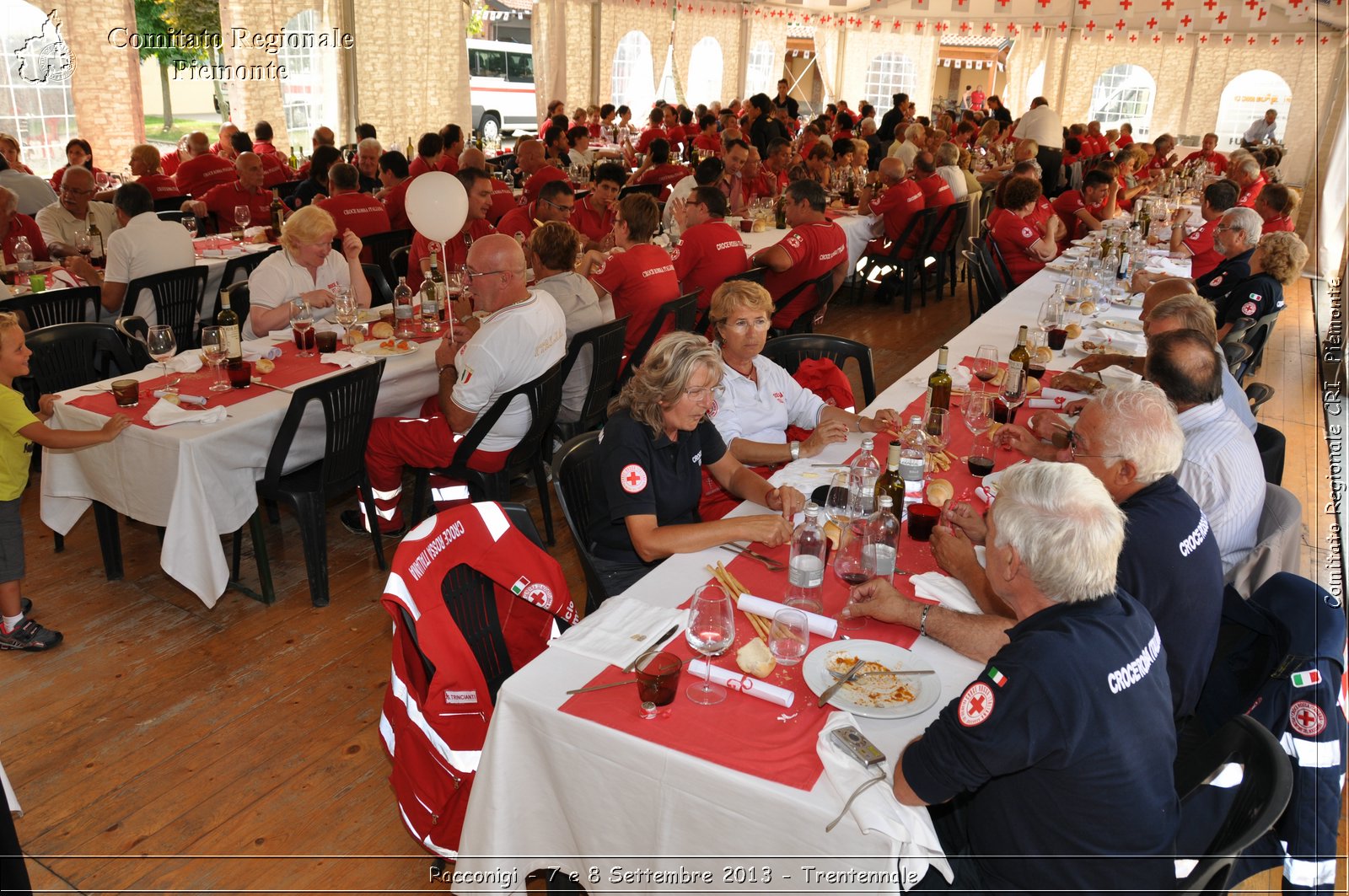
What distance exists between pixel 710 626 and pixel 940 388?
2064mm

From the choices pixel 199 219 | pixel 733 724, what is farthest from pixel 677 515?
pixel 199 219

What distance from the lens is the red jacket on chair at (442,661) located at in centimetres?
220

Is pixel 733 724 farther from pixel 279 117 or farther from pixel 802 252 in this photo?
pixel 279 117

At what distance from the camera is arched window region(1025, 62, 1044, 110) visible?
21500mm

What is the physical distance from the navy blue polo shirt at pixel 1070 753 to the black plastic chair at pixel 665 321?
137 inches

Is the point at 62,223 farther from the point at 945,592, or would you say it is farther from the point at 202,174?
the point at 945,592

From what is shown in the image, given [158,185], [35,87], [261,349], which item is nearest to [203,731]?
[261,349]

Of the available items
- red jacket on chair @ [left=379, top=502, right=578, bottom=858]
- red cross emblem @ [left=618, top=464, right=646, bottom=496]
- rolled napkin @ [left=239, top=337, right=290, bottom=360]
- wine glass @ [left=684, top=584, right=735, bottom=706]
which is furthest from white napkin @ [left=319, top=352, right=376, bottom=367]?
wine glass @ [left=684, top=584, right=735, bottom=706]

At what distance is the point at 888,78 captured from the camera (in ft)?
77.3

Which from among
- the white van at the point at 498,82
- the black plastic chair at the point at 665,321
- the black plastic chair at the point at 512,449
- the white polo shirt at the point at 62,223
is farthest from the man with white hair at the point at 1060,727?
the white van at the point at 498,82

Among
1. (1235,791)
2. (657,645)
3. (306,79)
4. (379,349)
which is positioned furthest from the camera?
(306,79)

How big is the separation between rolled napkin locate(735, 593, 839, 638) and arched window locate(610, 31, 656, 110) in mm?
16014

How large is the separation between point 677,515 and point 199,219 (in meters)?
6.27

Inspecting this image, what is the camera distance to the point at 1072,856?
Answer: 1723 mm
